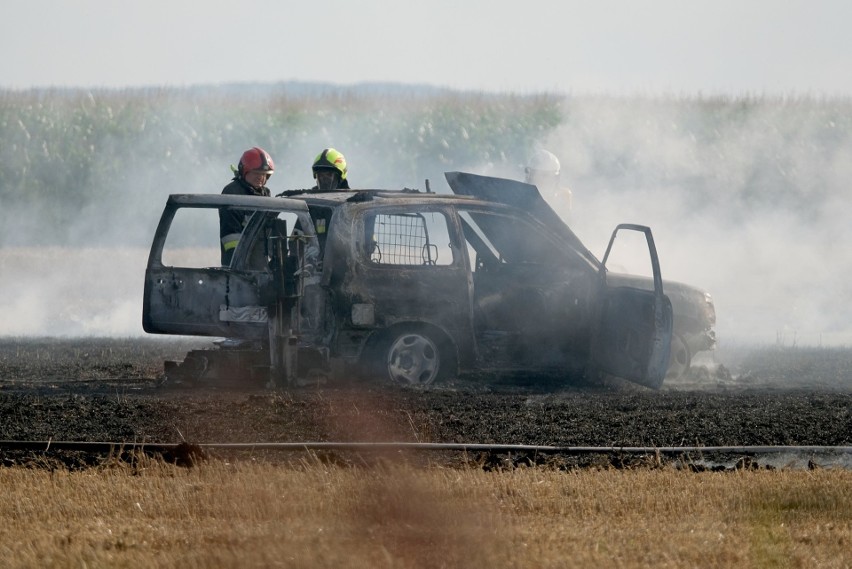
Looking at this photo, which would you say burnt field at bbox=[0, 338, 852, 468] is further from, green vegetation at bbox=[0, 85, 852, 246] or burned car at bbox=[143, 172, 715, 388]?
green vegetation at bbox=[0, 85, 852, 246]

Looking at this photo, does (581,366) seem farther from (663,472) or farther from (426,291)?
(663,472)

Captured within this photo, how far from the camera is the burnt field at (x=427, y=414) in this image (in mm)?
11477

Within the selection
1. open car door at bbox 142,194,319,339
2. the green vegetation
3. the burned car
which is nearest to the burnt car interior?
the burned car

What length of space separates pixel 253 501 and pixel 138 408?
4.32 meters

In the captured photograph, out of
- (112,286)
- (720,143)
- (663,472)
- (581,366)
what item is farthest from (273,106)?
(663,472)

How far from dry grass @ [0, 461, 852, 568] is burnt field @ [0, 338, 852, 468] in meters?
0.88

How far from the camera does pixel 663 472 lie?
10.0 m

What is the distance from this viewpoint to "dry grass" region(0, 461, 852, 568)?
7.38m

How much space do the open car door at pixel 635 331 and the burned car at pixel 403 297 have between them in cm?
1

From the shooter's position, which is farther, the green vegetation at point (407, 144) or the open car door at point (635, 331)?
the green vegetation at point (407, 144)

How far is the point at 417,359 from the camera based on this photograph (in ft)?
47.7

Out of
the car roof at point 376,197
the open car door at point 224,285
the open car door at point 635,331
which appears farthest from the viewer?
the car roof at point 376,197

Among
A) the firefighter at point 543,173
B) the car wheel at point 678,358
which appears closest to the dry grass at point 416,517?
the car wheel at point 678,358

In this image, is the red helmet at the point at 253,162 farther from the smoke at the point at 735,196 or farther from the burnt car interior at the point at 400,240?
the smoke at the point at 735,196
